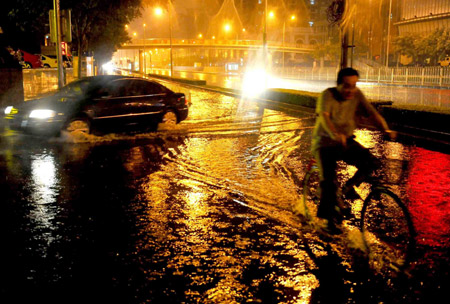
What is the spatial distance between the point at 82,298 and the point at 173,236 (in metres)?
1.69

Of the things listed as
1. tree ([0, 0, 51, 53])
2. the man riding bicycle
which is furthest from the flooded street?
tree ([0, 0, 51, 53])

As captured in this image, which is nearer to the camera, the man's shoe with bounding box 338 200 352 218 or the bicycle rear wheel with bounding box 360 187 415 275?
the bicycle rear wheel with bounding box 360 187 415 275

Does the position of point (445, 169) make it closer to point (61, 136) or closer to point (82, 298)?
point (82, 298)

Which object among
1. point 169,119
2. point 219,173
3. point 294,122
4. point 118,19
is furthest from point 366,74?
point 219,173

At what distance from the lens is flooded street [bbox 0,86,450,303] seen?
13.8 ft

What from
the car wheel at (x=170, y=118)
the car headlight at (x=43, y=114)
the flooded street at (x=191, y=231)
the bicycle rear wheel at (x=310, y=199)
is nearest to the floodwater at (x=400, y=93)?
the car wheel at (x=170, y=118)

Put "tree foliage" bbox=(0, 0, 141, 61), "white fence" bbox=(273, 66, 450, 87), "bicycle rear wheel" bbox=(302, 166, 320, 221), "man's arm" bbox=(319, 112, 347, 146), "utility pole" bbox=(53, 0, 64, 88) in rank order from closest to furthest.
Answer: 1. "man's arm" bbox=(319, 112, 347, 146)
2. "bicycle rear wheel" bbox=(302, 166, 320, 221)
3. "utility pole" bbox=(53, 0, 64, 88)
4. "tree foliage" bbox=(0, 0, 141, 61)
5. "white fence" bbox=(273, 66, 450, 87)

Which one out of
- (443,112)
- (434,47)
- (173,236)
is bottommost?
(173,236)

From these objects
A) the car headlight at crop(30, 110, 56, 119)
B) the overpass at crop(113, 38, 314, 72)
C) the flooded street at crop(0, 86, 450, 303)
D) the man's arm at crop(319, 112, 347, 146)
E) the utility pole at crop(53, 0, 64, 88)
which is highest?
the overpass at crop(113, 38, 314, 72)

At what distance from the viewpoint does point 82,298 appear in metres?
4.02

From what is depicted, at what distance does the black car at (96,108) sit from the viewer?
12375mm

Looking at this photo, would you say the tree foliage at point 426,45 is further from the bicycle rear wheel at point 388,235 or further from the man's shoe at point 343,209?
the bicycle rear wheel at point 388,235

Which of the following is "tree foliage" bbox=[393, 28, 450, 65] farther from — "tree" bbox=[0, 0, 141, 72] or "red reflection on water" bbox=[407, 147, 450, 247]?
"red reflection on water" bbox=[407, 147, 450, 247]

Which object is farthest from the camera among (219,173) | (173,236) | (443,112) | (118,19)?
(118,19)
